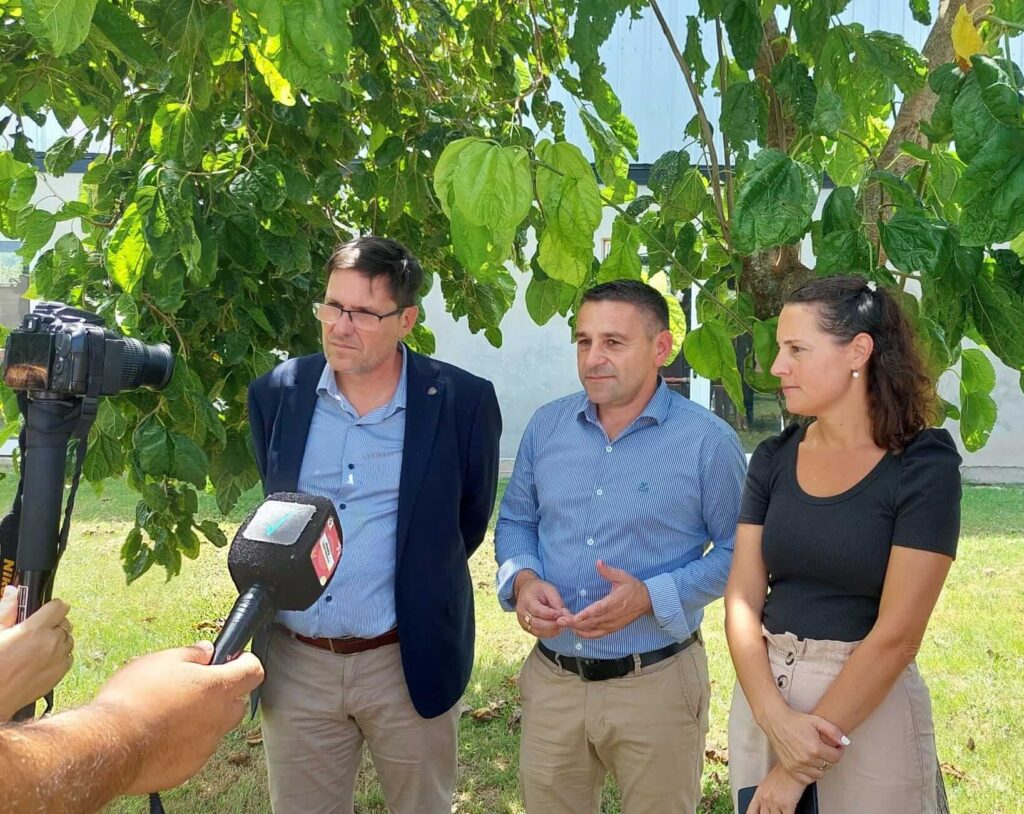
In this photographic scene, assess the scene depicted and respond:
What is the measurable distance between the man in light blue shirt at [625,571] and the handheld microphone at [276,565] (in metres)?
1.08

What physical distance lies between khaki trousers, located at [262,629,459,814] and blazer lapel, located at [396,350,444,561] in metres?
0.33

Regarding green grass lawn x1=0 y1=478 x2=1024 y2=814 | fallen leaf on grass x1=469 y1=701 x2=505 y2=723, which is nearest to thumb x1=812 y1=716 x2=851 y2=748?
green grass lawn x1=0 y1=478 x2=1024 y2=814

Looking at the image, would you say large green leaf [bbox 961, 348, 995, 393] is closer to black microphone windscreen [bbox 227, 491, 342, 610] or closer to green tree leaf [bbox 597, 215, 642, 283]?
green tree leaf [bbox 597, 215, 642, 283]

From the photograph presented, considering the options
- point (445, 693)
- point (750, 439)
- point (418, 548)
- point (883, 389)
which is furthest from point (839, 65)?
point (750, 439)

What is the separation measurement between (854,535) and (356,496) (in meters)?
1.24

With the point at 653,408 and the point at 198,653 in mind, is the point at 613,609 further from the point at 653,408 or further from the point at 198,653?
the point at 198,653

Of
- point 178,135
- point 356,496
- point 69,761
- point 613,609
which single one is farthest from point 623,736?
point 178,135

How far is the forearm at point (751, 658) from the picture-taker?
6.77 feet

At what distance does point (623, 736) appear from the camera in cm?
246

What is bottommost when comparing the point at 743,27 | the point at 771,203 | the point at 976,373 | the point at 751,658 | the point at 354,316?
the point at 751,658

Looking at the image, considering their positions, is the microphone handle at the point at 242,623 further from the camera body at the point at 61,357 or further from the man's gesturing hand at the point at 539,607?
the man's gesturing hand at the point at 539,607

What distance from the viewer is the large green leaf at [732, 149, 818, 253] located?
1714 millimetres

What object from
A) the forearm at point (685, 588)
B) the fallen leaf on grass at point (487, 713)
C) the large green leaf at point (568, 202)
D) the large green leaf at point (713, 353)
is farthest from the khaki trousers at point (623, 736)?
the fallen leaf on grass at point (487, 713)

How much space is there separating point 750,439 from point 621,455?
876cm
